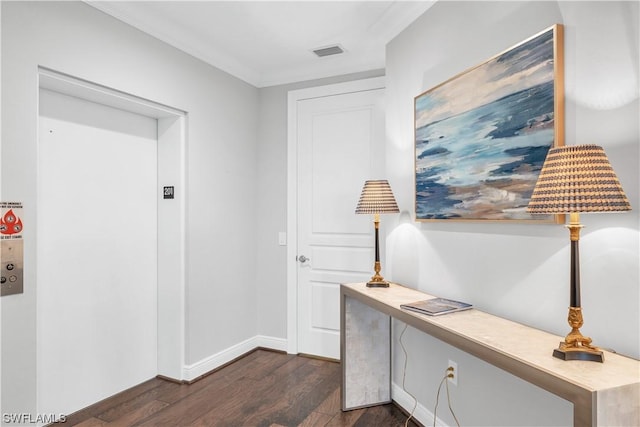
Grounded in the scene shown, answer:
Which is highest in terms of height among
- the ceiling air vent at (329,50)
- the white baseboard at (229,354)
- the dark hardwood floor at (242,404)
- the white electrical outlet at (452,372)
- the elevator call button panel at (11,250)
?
the ceiling air vent at (329,50)

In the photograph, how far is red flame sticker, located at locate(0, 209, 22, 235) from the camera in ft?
5.81

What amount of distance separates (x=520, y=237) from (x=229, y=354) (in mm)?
2496

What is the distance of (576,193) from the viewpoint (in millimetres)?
1042

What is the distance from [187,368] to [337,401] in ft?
3.65

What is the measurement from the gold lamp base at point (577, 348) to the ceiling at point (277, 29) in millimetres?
1800

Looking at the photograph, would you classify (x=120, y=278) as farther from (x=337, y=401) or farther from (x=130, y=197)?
A: (x=337, y=401)

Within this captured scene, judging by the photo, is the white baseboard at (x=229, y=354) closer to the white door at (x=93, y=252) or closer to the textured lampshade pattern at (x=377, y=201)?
the white door at (x=93, y=252)

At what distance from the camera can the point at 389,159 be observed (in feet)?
8.54

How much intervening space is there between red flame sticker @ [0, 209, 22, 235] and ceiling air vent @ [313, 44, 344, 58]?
2.23 meters

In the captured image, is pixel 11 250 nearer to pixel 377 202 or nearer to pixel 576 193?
pixel 377 202

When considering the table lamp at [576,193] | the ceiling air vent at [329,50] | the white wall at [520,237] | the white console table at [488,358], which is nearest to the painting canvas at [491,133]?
the white wall at [520,237]

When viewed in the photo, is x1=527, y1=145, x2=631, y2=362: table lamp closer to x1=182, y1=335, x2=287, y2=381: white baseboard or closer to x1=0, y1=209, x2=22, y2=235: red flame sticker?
x1=0, y1=209, x2=22, y2=235: red flame sticker

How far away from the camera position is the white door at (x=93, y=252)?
221 centimetres

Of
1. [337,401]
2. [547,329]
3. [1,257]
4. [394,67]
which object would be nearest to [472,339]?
[547,329]
